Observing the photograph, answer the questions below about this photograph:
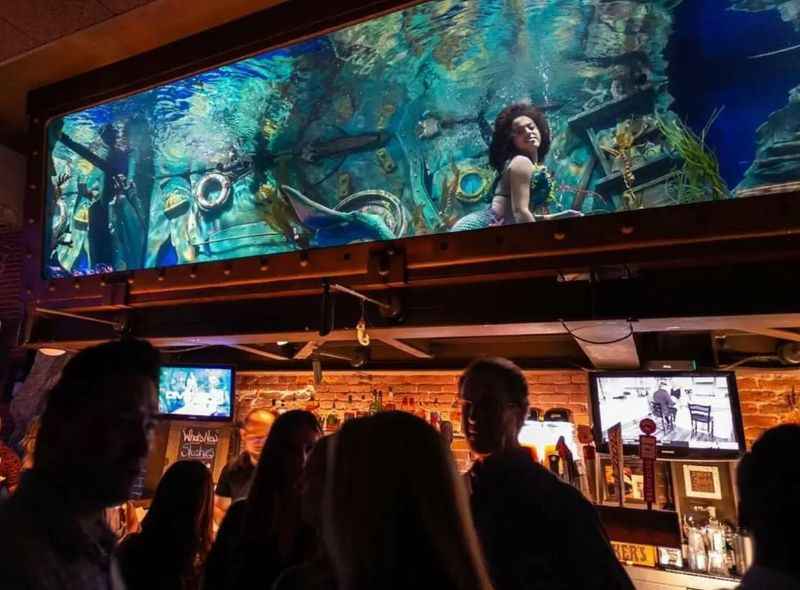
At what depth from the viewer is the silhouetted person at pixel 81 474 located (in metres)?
0.89

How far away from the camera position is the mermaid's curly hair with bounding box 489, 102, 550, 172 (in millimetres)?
2045

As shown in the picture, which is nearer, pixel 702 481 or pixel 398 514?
pixel 398 514

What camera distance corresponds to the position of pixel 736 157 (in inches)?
69.1

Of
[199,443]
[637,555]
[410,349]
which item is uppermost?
[410,349]

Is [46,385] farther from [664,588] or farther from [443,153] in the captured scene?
[664,588]

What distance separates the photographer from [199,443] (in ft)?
19.3

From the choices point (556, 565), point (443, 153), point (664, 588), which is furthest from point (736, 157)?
point (664, 588)

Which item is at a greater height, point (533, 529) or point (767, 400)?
point (767, 400)

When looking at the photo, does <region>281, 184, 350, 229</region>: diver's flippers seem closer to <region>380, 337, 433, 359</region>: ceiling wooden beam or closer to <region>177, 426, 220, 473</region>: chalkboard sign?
<region>380, 337, 433, 359</region>: ceiling wooden beam

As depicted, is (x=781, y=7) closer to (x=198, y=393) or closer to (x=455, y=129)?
(x=455, y=129)

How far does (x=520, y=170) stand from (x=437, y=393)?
312 centimetres

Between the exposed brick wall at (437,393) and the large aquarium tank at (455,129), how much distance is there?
2.39 metres

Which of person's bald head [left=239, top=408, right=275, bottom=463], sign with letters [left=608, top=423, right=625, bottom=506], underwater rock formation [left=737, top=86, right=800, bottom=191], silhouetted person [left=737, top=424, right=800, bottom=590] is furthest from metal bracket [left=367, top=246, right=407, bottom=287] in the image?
sign with letters [left=608, top=423, right=625, bottom=506]

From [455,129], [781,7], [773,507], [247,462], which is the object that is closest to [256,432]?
[247,462]
